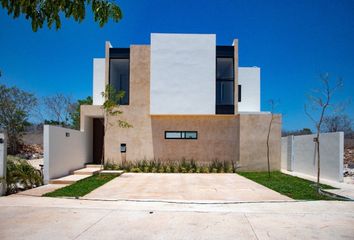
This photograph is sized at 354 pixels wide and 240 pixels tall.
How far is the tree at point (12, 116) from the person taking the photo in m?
24.4

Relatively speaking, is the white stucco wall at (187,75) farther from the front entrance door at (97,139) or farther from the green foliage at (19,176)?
the green foliage at (19,176)

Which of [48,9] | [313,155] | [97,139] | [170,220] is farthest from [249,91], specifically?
[48,9]

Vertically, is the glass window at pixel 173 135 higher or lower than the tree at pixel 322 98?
lower

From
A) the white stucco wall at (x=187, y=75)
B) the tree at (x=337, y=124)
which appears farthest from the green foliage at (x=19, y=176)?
the tree at (x=337, y=124)

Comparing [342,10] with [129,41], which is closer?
[342,10]

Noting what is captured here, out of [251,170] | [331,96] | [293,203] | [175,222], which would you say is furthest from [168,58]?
[175,222]

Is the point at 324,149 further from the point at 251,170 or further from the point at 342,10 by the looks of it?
the point at 342,10

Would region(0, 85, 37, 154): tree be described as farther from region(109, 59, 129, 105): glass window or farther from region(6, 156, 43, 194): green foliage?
region(6, 156, 43, 194): green foliage

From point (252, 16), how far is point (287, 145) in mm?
9237

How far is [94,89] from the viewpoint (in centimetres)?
1788

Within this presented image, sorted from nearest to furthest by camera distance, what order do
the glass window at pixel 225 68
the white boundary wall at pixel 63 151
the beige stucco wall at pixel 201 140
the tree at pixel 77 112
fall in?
the white boundary wall at pixel 63 151
the beige stucco wall at pixel 201 140
the glass window at pixel 225 68
the tree at pixel 77 112

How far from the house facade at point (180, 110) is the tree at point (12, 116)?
10.9 m

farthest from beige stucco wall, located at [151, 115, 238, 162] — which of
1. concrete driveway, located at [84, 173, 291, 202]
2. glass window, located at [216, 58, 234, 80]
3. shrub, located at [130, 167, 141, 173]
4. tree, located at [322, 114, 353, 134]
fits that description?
tree, located at [322, 114, 353, 134]

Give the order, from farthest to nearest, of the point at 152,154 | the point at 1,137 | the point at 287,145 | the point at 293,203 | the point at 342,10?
the point at 287,145
the point at 152,154
the point at 342,10
the point at 1,137
the point at 293,203
